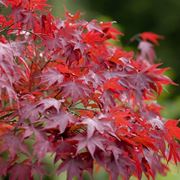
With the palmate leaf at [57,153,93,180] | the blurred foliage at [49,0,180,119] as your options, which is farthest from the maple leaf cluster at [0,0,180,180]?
the blurred foliage at [49,0,180,119]

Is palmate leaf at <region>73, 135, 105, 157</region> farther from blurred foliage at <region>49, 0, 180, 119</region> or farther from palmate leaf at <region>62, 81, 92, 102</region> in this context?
blurred foliage at <region>49, 0, 180, 119</region>

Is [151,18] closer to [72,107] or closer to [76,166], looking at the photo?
[72,107]

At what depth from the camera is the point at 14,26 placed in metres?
1.78

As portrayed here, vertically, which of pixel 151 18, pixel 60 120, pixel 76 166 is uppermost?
pixel 60 120

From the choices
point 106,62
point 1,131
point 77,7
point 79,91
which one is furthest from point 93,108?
point 77,7

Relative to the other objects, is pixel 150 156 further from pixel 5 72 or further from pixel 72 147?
pixel 5 72

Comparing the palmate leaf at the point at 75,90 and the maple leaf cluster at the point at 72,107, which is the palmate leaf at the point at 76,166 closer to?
the maple leaf cluster at the point at 72,107

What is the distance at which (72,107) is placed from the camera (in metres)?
1.68

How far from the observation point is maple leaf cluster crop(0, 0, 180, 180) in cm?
147

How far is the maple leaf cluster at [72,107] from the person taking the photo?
1467 mm

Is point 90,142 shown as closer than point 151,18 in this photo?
Yes

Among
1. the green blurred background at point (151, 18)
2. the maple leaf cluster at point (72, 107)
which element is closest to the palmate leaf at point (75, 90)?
the maple leaf cluster at point (72, 107)

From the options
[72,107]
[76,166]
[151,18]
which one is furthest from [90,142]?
[151,18]

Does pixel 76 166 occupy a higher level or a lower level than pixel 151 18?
higher
